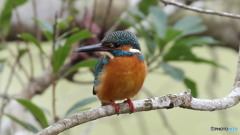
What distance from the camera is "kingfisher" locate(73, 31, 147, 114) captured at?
175cm

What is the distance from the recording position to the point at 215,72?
380 centimetres

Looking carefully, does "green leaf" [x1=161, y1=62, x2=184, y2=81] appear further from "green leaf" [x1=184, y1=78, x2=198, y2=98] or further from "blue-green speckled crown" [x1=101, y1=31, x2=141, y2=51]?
"blue-green speckled crown" [x1=101, y1=31, x2=141, y2=51]

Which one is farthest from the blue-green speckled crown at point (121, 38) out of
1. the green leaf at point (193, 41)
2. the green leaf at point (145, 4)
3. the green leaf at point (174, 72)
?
the green leaf at point (145, 4)

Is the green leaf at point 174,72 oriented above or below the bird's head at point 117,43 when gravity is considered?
below

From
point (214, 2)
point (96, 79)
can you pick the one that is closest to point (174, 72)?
point (96, 79)

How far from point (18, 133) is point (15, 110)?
0.71 ft

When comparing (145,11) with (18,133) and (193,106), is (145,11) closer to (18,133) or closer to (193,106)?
(18,133)

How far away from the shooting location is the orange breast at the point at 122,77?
1745mm

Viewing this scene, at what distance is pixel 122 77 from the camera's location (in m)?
1.74

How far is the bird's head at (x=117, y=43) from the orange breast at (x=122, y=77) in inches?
1.8

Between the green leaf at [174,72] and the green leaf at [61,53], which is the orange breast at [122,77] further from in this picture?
the green leaf at [174,72]

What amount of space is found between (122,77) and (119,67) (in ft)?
0.15

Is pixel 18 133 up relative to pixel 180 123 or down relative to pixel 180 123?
up

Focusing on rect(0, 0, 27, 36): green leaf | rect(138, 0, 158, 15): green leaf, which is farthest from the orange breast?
rect(138, 0, 158, 15): green leaf
